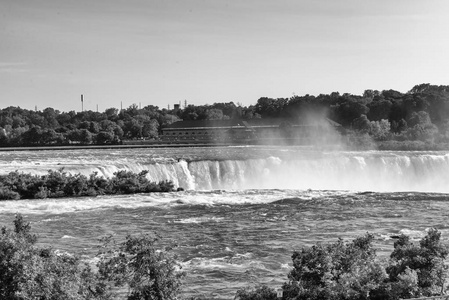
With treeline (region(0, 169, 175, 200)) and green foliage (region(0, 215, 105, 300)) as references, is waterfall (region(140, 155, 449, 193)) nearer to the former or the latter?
treeline (region(0, 169, 175, 200))

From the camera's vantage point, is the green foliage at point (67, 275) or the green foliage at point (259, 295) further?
the green foliage at point (259, 295)

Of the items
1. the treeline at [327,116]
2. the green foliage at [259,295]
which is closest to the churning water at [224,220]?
the green foliage at [259,295]

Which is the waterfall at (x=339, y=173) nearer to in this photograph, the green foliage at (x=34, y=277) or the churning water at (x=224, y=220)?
the churning water at (x=224, y=220)

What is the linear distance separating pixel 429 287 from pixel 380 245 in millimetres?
9113

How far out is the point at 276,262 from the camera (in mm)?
19094

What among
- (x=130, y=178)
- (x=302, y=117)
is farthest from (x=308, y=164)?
(x=302, y=117)

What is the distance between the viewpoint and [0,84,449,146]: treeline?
3263 inches

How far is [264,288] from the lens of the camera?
12164 millimetres

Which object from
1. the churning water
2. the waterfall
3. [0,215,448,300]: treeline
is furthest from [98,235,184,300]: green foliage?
the waterfall

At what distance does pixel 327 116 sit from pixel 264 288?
9277 cm

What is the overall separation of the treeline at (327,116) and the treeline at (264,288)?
63654 millimetres

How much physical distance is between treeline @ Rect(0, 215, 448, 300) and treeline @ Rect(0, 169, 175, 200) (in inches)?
793

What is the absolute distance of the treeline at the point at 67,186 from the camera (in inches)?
1254

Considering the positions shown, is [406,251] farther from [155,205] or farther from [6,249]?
[155,205]
